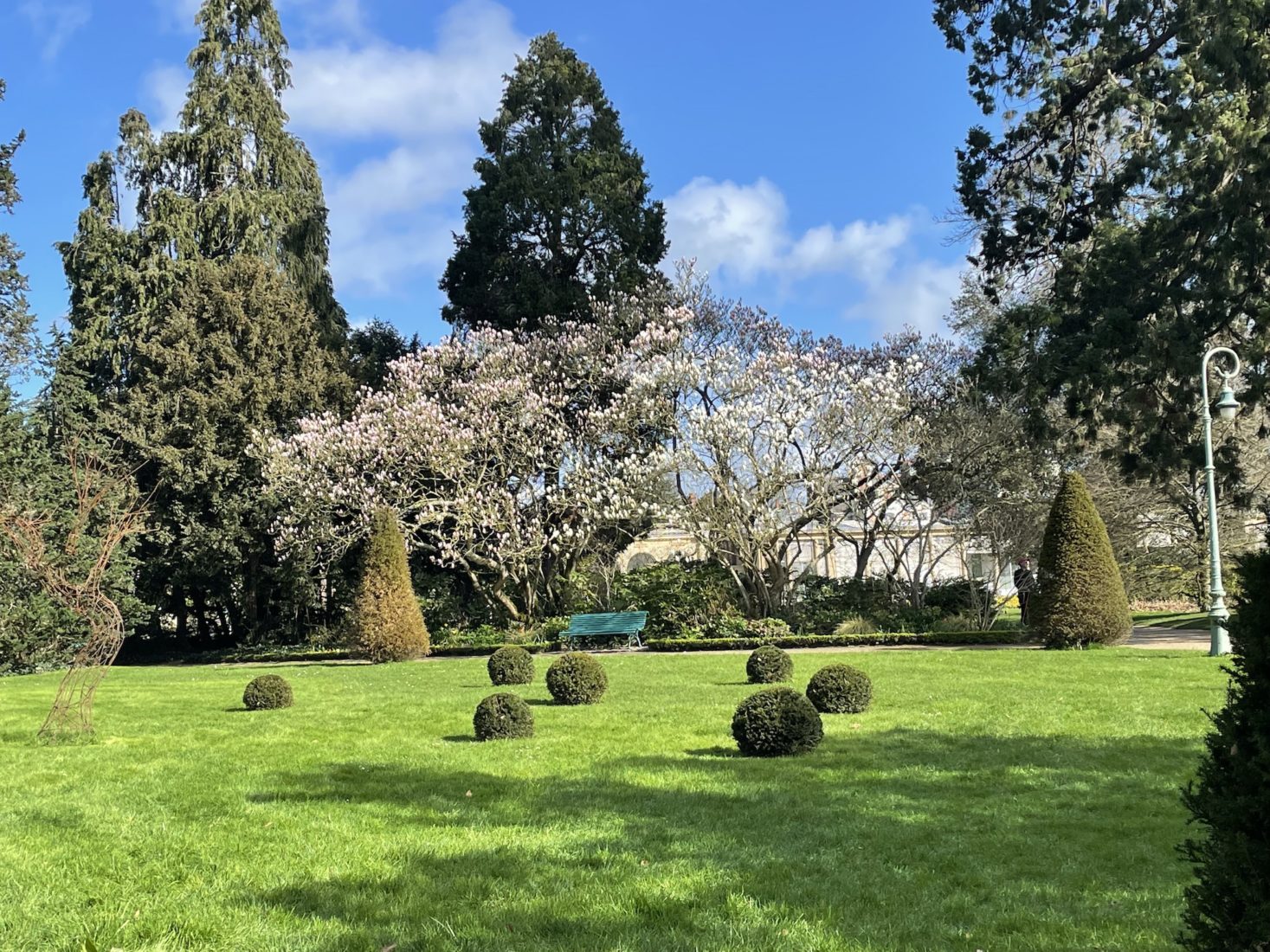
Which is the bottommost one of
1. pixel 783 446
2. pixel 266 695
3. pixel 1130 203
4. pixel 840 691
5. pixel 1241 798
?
pixel 266 695

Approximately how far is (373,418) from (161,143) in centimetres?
1210

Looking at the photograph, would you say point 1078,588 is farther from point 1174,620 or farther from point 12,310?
point 12,310

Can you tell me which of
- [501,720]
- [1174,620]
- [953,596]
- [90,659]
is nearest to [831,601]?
[953,596]

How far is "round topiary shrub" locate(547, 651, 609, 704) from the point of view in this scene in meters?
11.3

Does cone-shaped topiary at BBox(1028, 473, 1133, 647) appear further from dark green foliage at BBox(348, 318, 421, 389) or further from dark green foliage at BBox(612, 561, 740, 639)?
dark green foliage at BBox(348, 318, 421, 389)

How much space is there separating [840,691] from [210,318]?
2165 centimetres

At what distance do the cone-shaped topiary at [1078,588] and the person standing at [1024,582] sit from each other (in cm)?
460

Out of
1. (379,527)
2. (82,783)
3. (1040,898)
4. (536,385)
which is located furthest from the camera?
(536,385)

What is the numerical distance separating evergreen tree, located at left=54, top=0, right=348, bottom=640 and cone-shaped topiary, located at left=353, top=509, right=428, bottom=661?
6.14 metres

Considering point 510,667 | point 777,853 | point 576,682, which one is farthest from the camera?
point 510,667

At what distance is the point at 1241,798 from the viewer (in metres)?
2.41

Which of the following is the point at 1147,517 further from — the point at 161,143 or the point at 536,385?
the point at 161,143

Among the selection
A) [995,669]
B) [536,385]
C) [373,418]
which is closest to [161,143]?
[373,418]

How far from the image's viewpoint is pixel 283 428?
2555 cm
